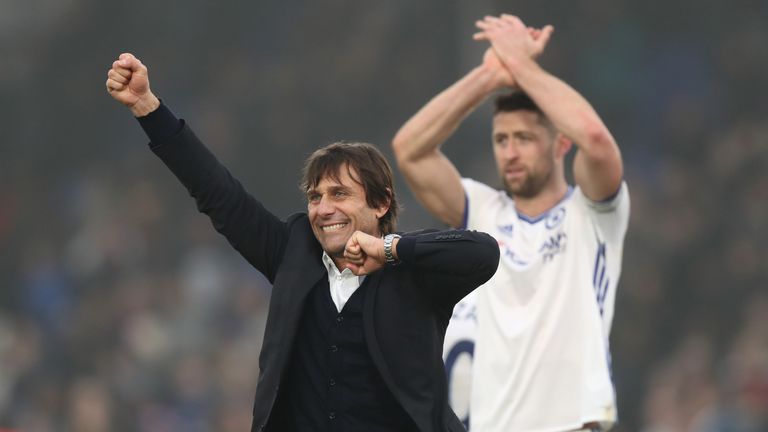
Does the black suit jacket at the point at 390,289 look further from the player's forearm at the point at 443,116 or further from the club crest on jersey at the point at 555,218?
the player's forearm at the point at 443,116

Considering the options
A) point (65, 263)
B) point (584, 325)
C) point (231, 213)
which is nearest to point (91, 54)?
point (65, 263)

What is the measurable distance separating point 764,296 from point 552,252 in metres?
5.03

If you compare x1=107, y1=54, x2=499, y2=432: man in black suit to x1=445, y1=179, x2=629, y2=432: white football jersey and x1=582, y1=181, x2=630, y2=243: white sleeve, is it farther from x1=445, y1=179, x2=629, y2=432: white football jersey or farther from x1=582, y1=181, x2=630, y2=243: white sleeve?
x1=582, y1=181, x2=630, y2=243: white sleeve

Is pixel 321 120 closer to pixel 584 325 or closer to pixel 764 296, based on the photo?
pixel 764 296

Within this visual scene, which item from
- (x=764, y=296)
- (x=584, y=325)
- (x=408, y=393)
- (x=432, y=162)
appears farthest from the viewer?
(x=764, y=296)

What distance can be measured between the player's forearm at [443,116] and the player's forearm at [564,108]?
0.13 meters

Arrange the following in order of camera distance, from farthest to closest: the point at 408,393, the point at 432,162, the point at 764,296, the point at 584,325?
the point at 764,296, the point at 432,162, the point at 584,325, the point at 408,393

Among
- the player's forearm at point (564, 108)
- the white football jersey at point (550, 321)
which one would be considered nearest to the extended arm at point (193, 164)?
the white football jersey at point (550, 321)

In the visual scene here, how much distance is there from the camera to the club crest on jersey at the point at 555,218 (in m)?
5.72

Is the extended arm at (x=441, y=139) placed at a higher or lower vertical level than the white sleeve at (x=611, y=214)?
higher

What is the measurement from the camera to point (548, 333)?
554 centimetres

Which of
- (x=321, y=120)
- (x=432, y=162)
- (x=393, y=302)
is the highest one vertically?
(x=321, y=120)

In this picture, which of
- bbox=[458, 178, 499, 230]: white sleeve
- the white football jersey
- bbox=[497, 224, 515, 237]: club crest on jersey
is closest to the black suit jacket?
the white football jersey

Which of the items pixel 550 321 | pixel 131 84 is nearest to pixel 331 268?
pixel 131 84
